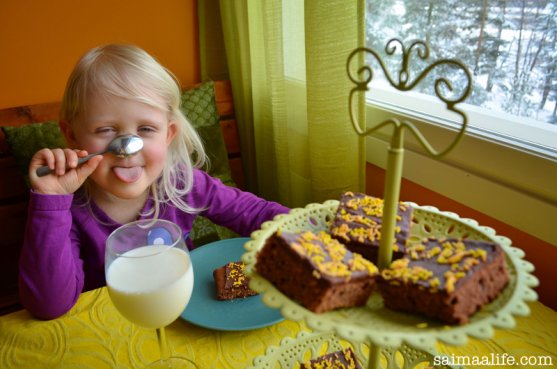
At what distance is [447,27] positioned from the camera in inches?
51.3

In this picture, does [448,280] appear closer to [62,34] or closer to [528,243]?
[528,243]

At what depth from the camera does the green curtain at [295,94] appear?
3.92ft

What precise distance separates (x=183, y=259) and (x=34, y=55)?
1.39 metres

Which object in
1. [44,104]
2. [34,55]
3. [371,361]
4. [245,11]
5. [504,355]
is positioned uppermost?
[245,11]

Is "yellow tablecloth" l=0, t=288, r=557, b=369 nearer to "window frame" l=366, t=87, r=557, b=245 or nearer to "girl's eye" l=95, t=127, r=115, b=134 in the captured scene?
"window frame" l=366, t=87, r=557, b=245

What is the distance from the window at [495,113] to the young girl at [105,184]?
1.57 feet

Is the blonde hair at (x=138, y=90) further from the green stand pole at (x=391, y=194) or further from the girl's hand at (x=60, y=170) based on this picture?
the green stand pole at (x=391, y=194)

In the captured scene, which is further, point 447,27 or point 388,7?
point 388,7

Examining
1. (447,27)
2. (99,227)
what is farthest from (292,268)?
(447,27)

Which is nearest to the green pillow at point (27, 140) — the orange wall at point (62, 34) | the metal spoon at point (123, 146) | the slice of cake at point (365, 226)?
the orange wall at point (62, 34)

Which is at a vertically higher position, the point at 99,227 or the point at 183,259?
the point at 183,259

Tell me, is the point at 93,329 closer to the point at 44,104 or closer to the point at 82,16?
the point at 44,104

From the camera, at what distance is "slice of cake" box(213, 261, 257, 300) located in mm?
976

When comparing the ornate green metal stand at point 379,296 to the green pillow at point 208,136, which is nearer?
the ornate green metal stand at point 379,296
